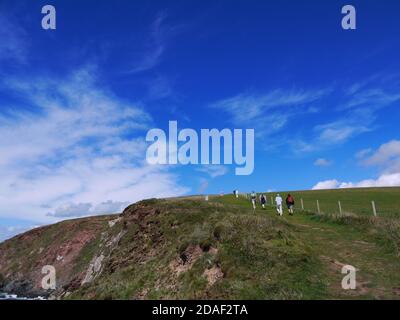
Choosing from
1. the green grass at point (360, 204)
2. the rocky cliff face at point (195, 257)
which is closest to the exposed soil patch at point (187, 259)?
the rocky cliff face at point (195, 257)

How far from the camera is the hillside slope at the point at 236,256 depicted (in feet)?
57.8

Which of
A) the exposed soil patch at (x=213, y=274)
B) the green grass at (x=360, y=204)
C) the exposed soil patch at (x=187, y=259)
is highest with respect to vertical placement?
the green grass at (x=360, y=204)

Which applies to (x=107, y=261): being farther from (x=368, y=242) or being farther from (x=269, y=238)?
(x=368, y=242)

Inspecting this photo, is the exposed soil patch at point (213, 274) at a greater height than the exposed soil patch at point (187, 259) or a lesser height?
lesser

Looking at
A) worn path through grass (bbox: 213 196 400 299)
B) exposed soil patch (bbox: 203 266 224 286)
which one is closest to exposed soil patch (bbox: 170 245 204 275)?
exposed soil patch (bbox: 203 266 224 286)

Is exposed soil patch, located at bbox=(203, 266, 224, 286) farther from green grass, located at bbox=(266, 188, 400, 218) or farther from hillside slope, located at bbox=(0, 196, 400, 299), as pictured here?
green grass, located at bbox=(266, 188, 400, 218)

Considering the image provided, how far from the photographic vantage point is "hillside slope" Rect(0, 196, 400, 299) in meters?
17.6

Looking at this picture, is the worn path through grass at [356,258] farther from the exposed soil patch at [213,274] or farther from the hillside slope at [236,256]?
the exposed soil patch at [213,274]

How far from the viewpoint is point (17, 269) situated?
210 feet

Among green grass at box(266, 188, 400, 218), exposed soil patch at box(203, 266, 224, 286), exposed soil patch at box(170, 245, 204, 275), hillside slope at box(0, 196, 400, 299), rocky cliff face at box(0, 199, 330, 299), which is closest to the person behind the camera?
hillside slope at box(0, 196, 400, 299)

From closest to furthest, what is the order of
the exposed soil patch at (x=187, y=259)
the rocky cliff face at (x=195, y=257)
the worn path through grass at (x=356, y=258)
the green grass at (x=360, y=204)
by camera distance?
the worn path through grass at (x=356, y=258) → the rocky cliff face at (x=195, y=257) → the exposed soil patch at (x=187, y=259) → the green grass at (x=360, y=204)
